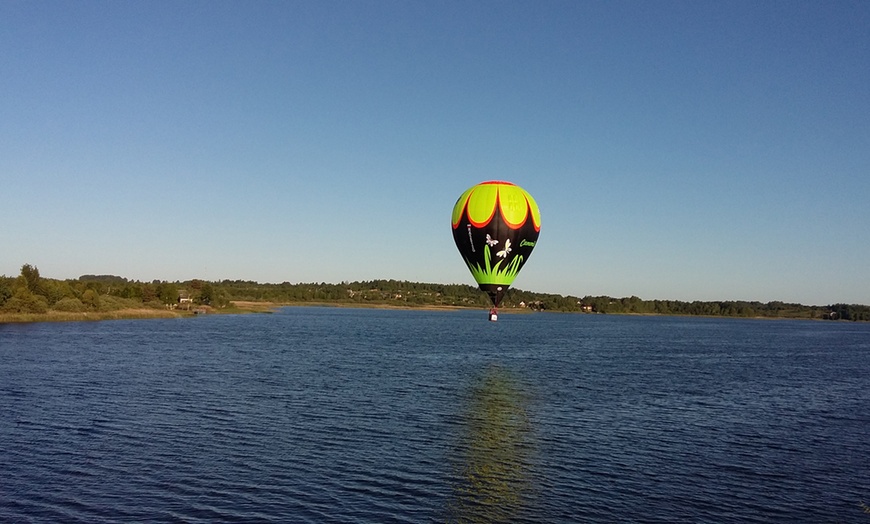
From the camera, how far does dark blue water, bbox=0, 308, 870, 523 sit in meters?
26.4

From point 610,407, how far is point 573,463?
16.4 meters

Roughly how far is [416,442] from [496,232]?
17.4m

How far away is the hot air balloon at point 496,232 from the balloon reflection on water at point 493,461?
6.80 meters

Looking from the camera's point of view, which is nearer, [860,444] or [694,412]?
[860,444]

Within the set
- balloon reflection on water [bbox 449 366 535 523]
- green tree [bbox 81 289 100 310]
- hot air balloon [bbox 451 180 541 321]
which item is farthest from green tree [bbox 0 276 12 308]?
hot air balloon [bbox 451 180 541 321]

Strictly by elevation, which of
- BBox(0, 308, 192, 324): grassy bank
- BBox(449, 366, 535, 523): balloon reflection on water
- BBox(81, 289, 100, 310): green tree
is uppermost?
BBox(81, 289, 100, 310): green tree

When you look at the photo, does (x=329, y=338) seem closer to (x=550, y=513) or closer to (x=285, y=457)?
(x=285, y=457)

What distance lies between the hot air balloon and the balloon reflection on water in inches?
268

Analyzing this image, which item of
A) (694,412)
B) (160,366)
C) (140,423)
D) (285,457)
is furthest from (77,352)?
(694,412)

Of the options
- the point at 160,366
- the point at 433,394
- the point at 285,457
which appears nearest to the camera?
the point at 285,457

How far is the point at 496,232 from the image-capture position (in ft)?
158

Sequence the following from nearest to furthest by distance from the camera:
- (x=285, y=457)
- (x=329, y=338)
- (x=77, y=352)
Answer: (x=285, y=457) < (x=77, y=352) < (x=329, y=338)

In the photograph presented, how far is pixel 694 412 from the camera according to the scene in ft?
→ 157

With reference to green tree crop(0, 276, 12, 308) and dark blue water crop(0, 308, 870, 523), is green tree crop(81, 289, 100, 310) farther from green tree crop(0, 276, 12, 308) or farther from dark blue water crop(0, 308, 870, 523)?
dark blue water crop(0, 308, 870, 523)
